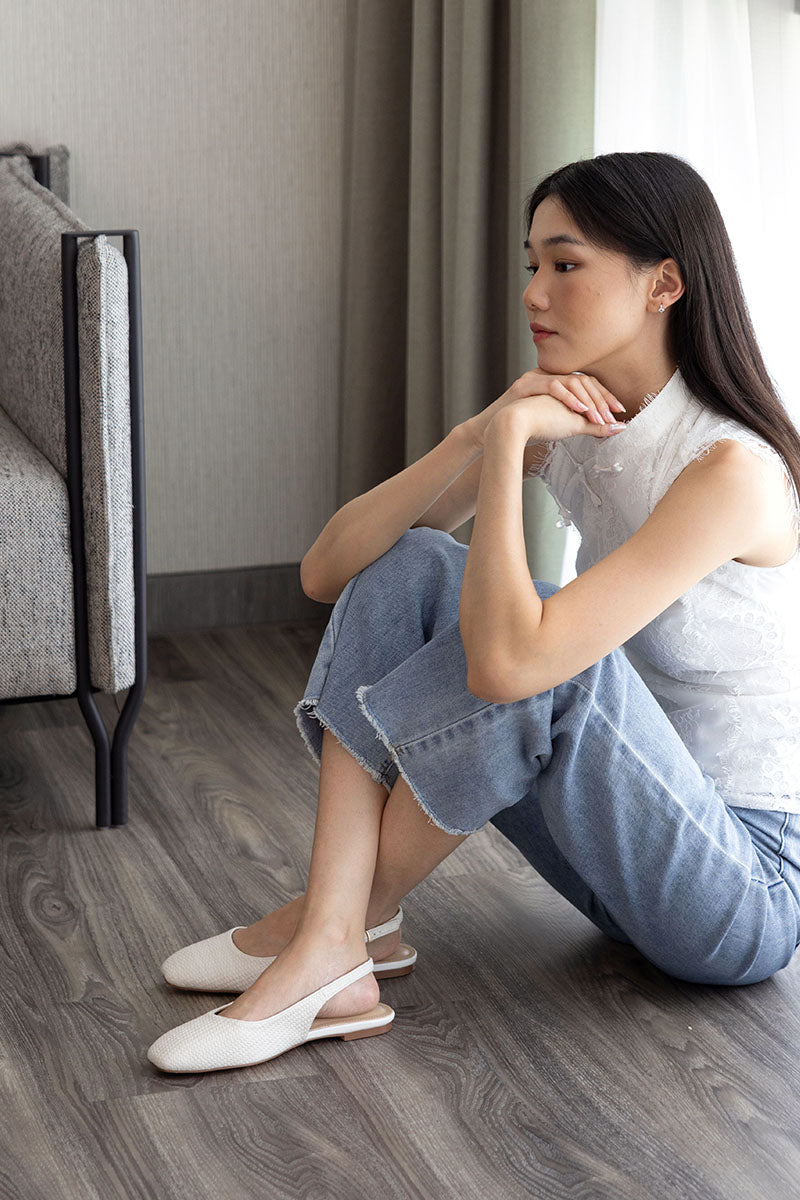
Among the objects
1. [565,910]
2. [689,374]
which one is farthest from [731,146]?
[565,910]

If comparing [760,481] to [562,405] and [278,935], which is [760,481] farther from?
[278,935]

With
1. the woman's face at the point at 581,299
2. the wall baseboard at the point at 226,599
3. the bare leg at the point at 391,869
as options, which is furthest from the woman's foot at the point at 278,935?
the wall baseboard at the point at 226,599

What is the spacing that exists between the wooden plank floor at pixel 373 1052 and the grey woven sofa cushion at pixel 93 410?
0.27m

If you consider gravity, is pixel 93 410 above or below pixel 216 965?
above

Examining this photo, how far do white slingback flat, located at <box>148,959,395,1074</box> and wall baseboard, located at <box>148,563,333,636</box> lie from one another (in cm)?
147

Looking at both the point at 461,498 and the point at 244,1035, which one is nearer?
the point at 244,1035

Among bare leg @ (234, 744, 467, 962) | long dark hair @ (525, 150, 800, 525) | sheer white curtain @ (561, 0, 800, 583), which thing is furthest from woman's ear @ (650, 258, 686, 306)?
bare leg @ (234, 744, 467, 962)

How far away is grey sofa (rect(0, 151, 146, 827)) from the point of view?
1930 mm

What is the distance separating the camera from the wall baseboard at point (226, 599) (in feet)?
9.59

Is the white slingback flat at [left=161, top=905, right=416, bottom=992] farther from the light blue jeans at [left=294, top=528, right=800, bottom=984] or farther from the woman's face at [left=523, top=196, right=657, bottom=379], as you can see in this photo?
the woman's face at [left=523, top=196, right=657, bottom=379]

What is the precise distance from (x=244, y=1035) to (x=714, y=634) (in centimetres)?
64

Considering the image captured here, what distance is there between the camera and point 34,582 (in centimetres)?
198

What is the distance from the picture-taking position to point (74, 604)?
6.61 feet

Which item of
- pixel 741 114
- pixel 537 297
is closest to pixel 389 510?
pixel 537 297
